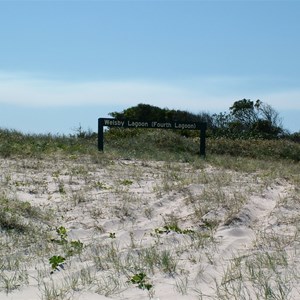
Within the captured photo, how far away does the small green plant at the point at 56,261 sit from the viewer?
5.63 m

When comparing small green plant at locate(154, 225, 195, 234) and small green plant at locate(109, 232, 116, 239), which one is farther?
small green plant at locate(154, 225, 195, 234)

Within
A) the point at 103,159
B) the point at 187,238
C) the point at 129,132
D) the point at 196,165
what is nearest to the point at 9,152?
the point at 103,159

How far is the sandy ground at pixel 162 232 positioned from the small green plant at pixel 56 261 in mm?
74

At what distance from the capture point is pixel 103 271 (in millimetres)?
5496

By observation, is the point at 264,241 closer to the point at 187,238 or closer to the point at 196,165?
the point at 187,238

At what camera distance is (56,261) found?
573cm

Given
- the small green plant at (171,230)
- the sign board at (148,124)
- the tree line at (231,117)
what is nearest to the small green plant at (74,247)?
the small green plant at (171,230)

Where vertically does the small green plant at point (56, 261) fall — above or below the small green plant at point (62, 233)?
below

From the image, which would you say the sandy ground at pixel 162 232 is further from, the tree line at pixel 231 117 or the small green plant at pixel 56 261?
the tree line at pixel 231 117

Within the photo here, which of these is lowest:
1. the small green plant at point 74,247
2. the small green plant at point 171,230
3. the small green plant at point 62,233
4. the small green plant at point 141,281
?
the small green plant at point 141,281

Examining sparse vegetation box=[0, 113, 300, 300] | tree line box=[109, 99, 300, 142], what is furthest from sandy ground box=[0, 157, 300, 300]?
tree line box=[109, 99, 300, 142]

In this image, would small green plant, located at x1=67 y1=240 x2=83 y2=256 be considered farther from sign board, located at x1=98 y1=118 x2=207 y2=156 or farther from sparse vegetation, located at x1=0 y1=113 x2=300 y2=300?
sign board, located at x1=98 y1=118 x2=207 y2=156

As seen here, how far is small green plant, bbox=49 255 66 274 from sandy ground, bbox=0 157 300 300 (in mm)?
74

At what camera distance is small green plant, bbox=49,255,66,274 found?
222 inches
